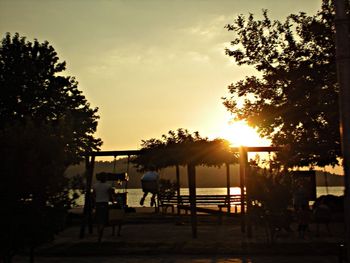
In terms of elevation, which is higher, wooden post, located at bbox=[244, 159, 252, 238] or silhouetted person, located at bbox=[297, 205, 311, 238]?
wooden post, located at bbox=[244, 159, 252, 238]

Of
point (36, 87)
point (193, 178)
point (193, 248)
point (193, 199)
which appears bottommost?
point (193, 248)

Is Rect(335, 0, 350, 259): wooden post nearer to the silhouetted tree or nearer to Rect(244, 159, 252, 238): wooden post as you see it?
the silhouetted tree

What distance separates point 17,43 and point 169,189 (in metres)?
16.6

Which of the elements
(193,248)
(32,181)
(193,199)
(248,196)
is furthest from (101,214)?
(32,181)

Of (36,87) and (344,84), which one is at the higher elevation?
(36,87)

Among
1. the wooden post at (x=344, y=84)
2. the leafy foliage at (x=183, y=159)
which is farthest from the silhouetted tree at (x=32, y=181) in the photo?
the leafy foliage at (x=183, y=159)

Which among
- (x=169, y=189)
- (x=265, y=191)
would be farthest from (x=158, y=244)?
(x=169, y=189)

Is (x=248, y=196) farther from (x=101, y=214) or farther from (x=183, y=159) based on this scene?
(x=183, y=159)

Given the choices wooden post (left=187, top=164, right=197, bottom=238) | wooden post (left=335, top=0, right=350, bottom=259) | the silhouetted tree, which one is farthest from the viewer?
wooden post (left=187, top=164, right=197, bottom=238)

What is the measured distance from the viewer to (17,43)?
36.6 m

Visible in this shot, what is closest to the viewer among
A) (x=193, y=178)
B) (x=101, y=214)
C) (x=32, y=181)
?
(x=32, y=181)

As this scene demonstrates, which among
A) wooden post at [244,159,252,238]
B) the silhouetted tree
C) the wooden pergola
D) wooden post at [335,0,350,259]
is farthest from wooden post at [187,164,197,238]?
wooden post at [335,0,350,259]

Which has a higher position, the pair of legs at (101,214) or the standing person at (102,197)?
the standing person at (102,197)

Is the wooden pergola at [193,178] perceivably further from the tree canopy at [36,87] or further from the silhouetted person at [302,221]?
the tree canopy at [36,87]
